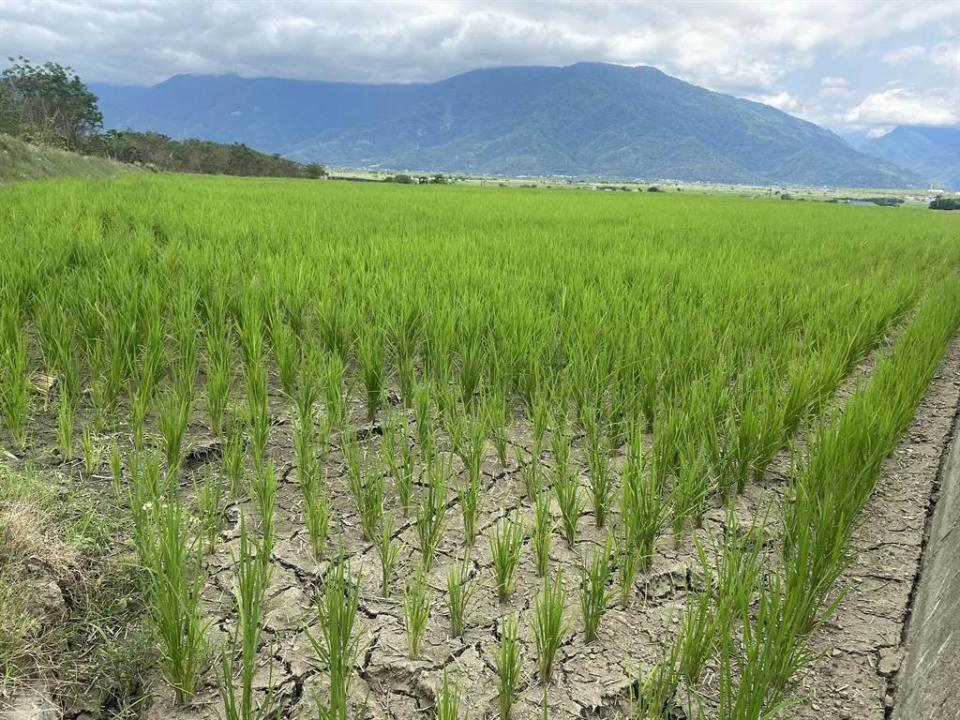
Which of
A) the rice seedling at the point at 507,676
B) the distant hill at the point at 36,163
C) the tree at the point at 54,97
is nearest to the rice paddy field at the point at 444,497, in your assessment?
the rice seedling at the point at 507,676

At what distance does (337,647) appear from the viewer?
3.79ft

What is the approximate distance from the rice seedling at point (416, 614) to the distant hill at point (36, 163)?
18234mm

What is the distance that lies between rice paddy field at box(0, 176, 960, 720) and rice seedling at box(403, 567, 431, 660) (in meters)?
0.01

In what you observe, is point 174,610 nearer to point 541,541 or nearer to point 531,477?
point 541,541

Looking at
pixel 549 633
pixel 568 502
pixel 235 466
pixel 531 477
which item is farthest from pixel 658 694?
pixel 235 466

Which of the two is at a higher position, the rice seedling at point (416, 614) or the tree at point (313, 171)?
the tree at point (313, 171)

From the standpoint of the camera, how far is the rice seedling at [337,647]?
1.07m

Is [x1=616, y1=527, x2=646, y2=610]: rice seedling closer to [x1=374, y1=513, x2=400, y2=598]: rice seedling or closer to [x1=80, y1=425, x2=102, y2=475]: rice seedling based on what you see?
Answer: [x1=374, y1=513, x2=400, y2=598]: rice seedling

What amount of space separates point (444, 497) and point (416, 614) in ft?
1.51

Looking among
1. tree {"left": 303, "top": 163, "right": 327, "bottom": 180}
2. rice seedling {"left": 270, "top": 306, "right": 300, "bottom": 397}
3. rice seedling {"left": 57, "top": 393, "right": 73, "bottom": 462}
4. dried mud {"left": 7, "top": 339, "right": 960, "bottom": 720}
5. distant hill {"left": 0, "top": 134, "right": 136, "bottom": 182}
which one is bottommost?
dried mud {"left": 7, "top": 339, "right": 960, "bottom": 720}

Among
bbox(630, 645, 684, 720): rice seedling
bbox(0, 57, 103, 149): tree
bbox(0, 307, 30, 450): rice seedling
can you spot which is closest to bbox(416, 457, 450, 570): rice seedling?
bbox(630, 645, 684, 720): rice seedling

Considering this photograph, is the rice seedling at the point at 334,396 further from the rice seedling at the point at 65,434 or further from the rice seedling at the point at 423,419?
the rice seedling at the point at 65,434

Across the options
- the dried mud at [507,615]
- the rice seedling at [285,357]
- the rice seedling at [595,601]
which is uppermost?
the rice seedling at [285,357]

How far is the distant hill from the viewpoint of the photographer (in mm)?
15883
